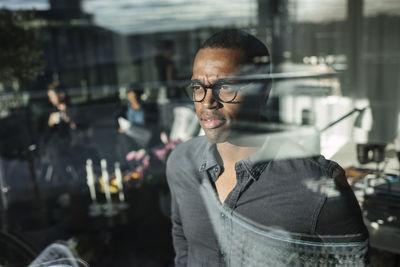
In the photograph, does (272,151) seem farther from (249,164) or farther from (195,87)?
(195,87)

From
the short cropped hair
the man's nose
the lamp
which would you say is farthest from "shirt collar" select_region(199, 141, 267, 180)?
the lamp

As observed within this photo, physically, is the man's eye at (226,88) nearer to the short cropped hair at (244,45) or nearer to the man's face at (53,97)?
the short cropped hair at (244,45)

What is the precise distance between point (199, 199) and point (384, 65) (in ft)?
9.62

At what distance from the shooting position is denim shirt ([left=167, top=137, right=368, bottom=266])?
0.89 m

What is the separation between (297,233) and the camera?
929 millimetres

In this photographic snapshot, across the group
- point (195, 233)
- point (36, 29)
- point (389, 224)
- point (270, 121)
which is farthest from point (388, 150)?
point (36, 29)

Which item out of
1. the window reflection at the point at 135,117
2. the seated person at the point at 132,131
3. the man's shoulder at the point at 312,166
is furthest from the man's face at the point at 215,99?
the seated person at the point at 132,131

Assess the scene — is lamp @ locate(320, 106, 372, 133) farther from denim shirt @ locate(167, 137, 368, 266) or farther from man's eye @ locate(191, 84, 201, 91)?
man's eye @ locate(191, 84, 201, 91)

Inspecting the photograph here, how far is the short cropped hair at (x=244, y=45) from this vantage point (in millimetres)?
952

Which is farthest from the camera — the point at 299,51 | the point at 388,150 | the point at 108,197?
the point at 108,197

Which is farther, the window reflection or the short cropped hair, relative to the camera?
the window reflection

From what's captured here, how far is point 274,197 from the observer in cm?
95

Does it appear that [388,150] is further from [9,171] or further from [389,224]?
[9,171]

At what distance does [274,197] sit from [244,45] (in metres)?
0.38
